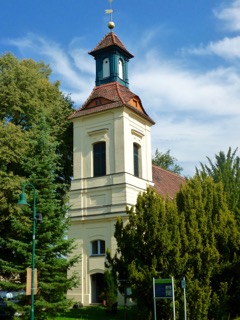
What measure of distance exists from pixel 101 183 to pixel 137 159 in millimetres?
3486

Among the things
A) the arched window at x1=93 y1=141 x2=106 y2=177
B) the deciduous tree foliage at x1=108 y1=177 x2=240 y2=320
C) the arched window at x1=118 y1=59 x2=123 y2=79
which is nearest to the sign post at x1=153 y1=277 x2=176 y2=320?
the deciduous tree foliage at x1=108 y1=177 x2=240 y2=320

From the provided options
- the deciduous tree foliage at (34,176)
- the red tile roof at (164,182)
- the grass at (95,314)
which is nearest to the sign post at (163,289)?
the deciduous tree foliage at (34,176)

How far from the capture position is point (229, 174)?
28.3 metres

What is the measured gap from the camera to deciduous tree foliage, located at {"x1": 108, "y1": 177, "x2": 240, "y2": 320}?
68.9 feet

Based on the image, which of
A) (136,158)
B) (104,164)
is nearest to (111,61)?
(136,158)

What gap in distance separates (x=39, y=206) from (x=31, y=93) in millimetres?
12157

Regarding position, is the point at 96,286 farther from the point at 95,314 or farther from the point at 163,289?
the point at 163,289

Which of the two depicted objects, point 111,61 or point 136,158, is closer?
point 136,158

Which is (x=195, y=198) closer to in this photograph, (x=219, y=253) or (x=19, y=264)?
(x=219, y=253)

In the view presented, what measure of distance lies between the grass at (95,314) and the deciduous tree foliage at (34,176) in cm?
407

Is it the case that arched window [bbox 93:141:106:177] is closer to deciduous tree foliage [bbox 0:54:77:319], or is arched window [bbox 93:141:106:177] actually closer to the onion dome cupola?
deciduous tree foliage [bbox 0:54:77:319]

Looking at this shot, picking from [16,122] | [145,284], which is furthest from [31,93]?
[145,284]

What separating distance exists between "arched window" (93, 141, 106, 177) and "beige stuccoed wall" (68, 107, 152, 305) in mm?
303

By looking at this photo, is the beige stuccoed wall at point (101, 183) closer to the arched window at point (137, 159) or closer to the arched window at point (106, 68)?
the arched window at point (137, 159)
